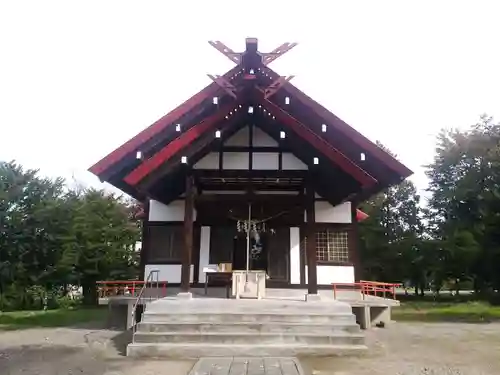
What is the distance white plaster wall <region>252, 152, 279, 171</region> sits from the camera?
38.0 ft

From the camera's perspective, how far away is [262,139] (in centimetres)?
1185

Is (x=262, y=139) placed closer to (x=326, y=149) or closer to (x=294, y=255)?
(x=326, y=149)

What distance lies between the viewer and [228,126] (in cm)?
1088

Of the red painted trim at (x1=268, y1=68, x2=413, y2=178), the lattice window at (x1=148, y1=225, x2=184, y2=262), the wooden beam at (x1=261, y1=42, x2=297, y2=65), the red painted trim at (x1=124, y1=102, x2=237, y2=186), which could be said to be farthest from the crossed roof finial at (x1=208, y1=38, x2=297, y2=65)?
the lattice window at (x1=148, y1=225, x2=184, y2=262)

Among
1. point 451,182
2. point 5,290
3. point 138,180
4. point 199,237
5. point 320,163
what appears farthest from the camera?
point 451,182

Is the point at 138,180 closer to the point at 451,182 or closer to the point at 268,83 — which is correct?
the point at 268,83

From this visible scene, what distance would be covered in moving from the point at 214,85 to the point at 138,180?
3.77m

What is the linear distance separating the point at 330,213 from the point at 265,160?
2739mm

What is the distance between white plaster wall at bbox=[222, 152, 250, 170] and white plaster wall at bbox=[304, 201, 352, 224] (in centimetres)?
268

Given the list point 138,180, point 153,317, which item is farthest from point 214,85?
point 153,317

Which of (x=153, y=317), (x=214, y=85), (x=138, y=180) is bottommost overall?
(x=153, y=317)

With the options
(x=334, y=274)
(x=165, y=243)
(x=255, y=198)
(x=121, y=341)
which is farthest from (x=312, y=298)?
(x=165, y=243)

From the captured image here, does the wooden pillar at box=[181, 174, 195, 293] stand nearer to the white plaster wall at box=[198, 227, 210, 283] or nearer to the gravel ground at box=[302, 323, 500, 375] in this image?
the white plaster wall at box=[198, 227, 210, 283]

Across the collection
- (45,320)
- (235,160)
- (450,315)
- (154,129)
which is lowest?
(45,320)
